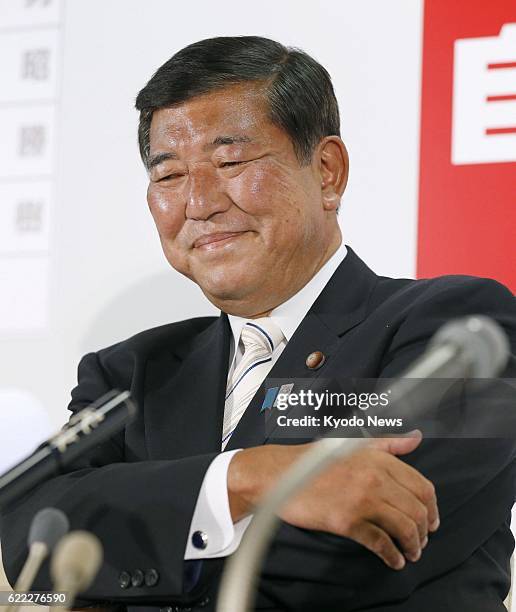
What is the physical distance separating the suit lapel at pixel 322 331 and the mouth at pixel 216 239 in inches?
8.2

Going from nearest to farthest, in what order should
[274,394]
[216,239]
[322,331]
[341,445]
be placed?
[341,445] < [274,394] < [322,331] < [216,239]

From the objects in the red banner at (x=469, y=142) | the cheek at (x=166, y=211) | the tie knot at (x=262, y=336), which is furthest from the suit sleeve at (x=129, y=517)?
the red banner at (x=469, y=142)

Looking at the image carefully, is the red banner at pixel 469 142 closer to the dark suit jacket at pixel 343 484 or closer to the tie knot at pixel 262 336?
the dark suit jacket at pixel 343 484

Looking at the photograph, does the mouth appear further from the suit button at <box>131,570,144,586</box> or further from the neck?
the suit button at <box>131,570,144,586</box>

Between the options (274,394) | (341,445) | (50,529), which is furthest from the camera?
(274,394)

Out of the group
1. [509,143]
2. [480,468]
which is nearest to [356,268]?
[509,143]

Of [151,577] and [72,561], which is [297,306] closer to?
[151,577]

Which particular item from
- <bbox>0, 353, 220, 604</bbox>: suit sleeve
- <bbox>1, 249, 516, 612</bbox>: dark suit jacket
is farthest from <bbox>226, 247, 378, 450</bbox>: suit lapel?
<bbox>0, 353, 220, 604</bbox>: suit sleeve

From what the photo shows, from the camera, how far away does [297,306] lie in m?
2.17

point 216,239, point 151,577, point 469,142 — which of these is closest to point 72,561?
point 151,577

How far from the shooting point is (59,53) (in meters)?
2.71

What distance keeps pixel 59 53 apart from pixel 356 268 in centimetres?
107

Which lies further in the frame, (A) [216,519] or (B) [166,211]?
(B) [166,211]

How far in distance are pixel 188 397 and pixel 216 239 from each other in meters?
0.32
